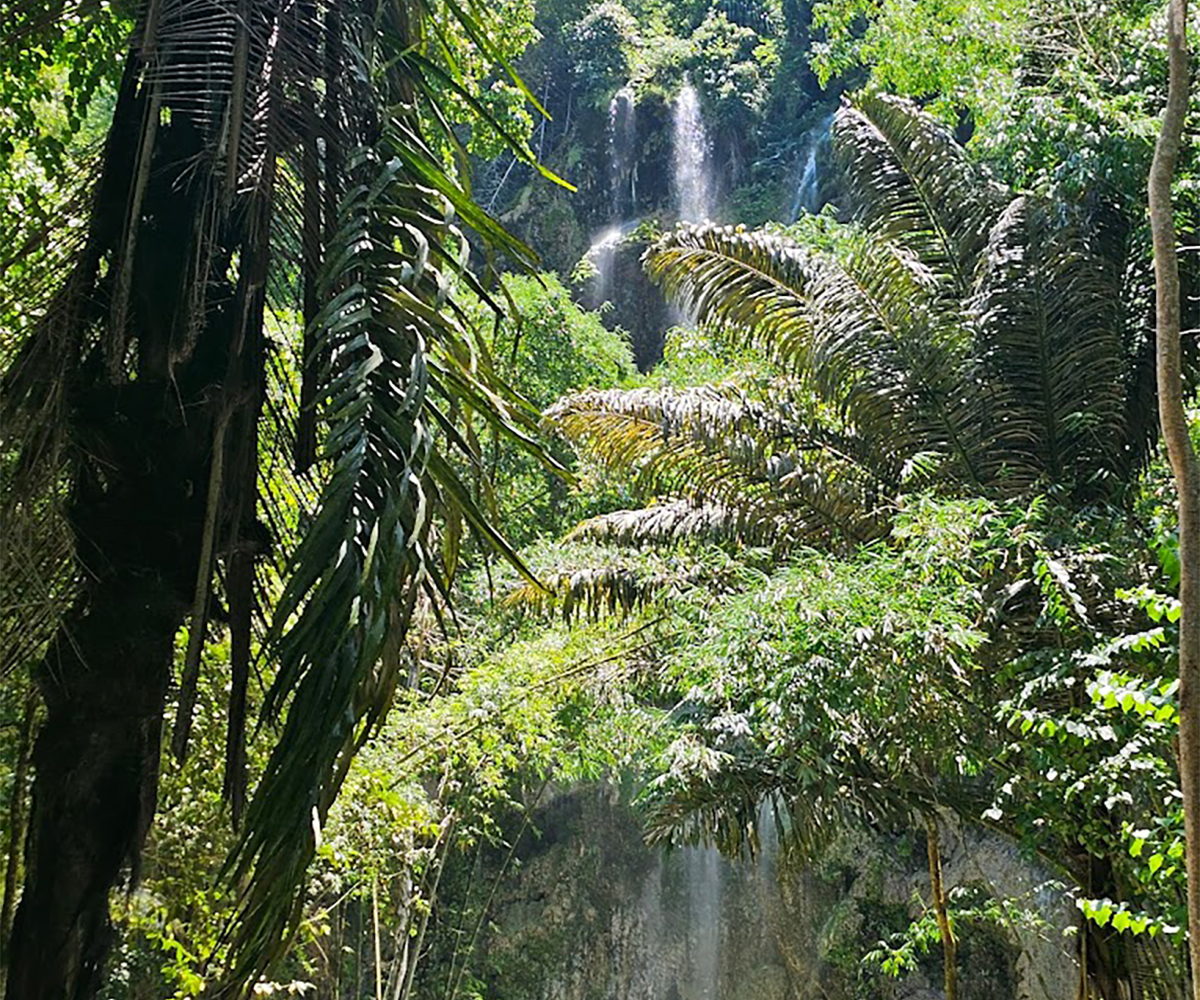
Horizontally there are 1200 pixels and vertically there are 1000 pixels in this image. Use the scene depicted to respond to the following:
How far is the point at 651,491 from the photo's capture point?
26.6 ft

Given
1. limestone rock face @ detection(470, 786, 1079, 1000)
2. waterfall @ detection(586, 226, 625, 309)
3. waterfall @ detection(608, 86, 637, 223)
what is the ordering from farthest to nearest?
waterfall @ detection(608, 86, 637, 223), waterfall @ detection(586, 226, 625, 309), limestone rock face @ detection(470, 786, 1079, 1000)

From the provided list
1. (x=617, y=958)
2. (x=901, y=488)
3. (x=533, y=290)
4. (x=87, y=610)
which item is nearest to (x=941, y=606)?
(x=901, y=488)

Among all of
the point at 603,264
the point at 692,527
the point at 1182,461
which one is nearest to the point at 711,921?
the point at 692,527

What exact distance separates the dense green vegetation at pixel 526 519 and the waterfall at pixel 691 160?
573 centimetres

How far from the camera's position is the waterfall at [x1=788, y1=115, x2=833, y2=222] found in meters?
18.2

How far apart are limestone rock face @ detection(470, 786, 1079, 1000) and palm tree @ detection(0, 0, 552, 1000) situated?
332 inches

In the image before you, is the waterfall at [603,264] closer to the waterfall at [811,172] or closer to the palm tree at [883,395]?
the waterfall at [811,172]

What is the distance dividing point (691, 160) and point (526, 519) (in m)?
9.86

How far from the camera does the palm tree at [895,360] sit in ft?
21.5

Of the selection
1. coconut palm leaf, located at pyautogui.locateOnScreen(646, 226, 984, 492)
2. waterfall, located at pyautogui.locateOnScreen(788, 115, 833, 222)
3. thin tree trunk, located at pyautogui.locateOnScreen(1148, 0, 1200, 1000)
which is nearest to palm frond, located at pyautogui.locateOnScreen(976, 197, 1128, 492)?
coconut palm leaf, located at pyautogui.locateOnScreen(646, 226, 984, 492)

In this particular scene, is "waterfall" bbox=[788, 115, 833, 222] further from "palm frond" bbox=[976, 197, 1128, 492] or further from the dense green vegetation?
"palm frond" bbox=[976, 197, 1128, 492]

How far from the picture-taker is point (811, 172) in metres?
18.8

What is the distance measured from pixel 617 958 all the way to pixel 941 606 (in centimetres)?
794

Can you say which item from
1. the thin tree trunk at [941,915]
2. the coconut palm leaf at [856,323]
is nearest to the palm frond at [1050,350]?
the coconut palm leaf at [856,323]
